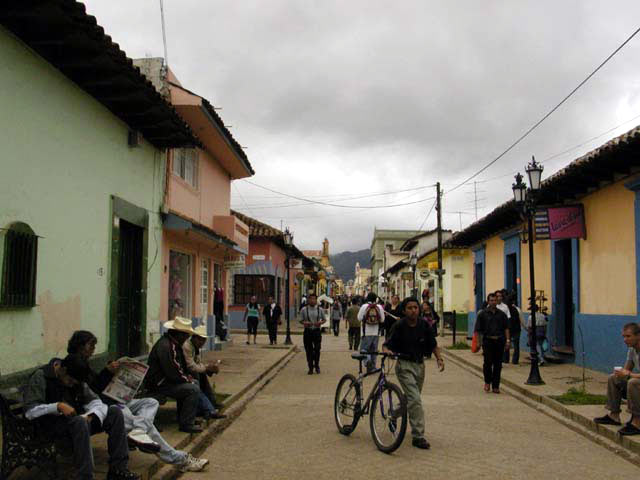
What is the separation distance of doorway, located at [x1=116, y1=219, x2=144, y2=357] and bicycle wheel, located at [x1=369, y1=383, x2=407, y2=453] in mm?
6024

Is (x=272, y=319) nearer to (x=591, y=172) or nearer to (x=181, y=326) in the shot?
(x=591, y=172)

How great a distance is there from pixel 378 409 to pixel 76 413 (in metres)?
3.26

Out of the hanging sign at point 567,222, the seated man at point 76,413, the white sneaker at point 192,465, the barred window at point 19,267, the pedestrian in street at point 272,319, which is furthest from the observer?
the pedestrian in street at point 272,319

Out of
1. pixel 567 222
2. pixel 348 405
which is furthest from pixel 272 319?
pixel 348 405

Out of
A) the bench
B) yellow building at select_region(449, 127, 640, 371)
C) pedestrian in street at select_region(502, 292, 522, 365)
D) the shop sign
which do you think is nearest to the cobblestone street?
the bench

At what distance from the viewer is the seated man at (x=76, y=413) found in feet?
17.2

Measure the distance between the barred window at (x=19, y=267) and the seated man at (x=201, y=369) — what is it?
1892 millimetres

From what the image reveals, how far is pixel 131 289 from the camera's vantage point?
12398mm

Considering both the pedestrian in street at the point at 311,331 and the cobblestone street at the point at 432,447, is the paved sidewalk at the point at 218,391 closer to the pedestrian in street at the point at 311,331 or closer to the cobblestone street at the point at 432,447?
the cobblestone street at the point at 432,447

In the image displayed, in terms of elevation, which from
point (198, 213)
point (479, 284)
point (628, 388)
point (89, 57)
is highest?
point (89, 57)

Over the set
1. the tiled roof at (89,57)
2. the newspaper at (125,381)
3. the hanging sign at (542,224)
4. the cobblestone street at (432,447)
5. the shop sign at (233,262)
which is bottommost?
the cobblestone street at (432,447)

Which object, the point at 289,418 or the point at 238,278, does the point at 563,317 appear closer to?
the point at 289,418

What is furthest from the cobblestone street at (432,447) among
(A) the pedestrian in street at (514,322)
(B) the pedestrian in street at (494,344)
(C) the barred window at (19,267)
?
(A) the pedestrian in street at (514,322)

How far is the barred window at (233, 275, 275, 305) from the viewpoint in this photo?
108 feet
